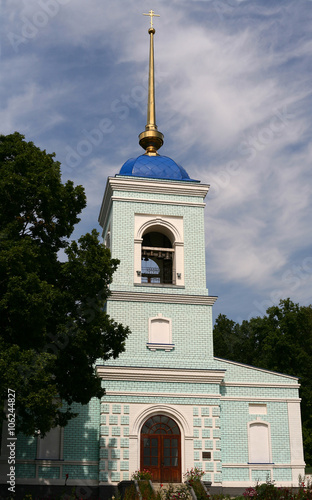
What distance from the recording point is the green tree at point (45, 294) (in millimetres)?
13094

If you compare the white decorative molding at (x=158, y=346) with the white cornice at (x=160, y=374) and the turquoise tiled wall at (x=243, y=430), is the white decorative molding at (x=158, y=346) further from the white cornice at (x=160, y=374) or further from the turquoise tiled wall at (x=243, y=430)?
the turquoise tiled wall at (x=243, y=430)

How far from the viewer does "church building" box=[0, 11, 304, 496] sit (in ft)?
61.3

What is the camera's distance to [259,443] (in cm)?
1998

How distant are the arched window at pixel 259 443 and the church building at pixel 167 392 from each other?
31 millimetres

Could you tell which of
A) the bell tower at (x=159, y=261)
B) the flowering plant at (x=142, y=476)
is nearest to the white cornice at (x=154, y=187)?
the bell tower at (x=159, y=261)

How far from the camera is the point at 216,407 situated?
64.1ft

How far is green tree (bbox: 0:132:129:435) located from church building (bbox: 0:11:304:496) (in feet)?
13.8

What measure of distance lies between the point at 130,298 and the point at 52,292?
6.66 m

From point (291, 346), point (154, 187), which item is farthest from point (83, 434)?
point (291, 346)

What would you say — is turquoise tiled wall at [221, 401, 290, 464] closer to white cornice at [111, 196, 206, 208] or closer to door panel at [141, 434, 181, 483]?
door panel at [141, 434, 181, 483]

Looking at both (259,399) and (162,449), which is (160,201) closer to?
(259,399)

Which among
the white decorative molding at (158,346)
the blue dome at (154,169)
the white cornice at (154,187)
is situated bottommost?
the white decorative molding at (158,346)

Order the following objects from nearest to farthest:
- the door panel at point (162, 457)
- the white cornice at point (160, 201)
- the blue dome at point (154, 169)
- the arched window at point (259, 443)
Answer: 1. the door panel at point (162, 457)
2. the arched window at point (259, 443)
3. the white cornice at point (160, 201)
4. the blue dome at point (154, 169)

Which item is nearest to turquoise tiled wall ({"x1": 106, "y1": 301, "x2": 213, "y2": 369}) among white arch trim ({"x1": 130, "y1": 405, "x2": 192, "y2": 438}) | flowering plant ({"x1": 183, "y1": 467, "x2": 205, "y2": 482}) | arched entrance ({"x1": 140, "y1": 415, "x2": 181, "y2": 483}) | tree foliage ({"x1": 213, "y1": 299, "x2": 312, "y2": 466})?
white arch trim ({"x1": 130, "y1": 405, "x2": 192, "y2": 438})
